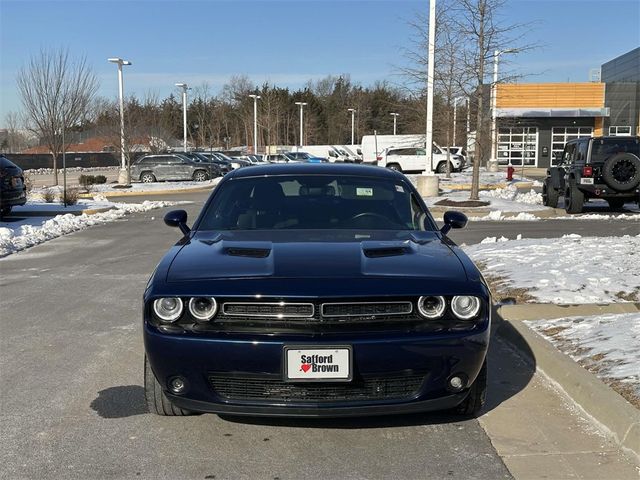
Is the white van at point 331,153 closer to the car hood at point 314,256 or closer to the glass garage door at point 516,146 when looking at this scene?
the glass garage door at point 516,146

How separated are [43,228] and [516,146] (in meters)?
43.4

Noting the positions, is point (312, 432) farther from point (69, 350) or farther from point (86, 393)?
point (69, 350)

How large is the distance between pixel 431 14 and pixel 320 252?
742 inches

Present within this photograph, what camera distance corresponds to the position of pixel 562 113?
1912 inches

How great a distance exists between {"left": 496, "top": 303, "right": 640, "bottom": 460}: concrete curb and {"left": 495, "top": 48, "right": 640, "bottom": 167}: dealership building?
143 ft

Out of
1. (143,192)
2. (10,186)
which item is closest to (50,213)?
(10,186)

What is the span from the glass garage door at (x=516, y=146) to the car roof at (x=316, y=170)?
47294 mm

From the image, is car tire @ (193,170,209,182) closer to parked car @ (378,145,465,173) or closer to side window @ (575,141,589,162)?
parked car @ (378,145,465,173)

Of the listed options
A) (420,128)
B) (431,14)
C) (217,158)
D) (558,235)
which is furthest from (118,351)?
(217,158)

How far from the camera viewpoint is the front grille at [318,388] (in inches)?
142

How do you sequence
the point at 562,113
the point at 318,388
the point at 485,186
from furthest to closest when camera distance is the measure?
1. the point at 562,113
2. the point at 485,186
3. the point at 318,388

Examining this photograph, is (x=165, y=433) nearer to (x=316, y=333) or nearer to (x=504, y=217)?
(x=316, y=333)

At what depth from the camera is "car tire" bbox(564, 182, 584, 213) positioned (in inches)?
694

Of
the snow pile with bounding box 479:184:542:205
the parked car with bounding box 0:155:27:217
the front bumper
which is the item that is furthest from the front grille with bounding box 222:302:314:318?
the snow pile with bounding box 479:184:542:205
